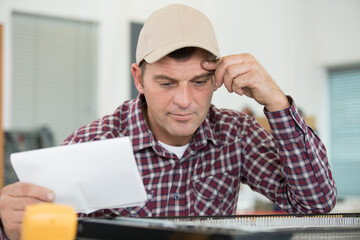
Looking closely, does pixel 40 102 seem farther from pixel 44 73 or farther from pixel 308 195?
pixel 308 195

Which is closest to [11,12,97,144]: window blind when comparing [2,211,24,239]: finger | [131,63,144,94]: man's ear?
[131,63,144,94]: man's ear

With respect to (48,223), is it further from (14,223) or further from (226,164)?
(226,164)

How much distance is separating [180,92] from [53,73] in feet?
6.91

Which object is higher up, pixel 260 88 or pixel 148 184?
pixel 260 88

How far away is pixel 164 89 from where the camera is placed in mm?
1306

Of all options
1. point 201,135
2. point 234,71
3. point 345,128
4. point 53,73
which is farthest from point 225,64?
point 345,128

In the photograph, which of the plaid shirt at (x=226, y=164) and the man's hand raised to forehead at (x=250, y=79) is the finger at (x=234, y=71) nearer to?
the man's hand raised to forehead at (x=250, y=79)

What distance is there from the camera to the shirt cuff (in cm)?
124

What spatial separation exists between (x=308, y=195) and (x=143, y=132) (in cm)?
48

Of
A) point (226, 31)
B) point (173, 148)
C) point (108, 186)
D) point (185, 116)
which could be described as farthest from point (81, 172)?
point (226, 31)

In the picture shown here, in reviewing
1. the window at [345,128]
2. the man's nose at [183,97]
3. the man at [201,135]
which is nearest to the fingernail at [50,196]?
the man at [201,135]

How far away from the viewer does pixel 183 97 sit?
1.26 meters

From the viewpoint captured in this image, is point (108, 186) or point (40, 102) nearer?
point (108, 186)

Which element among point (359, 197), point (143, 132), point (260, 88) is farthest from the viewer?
point (359, 197)
